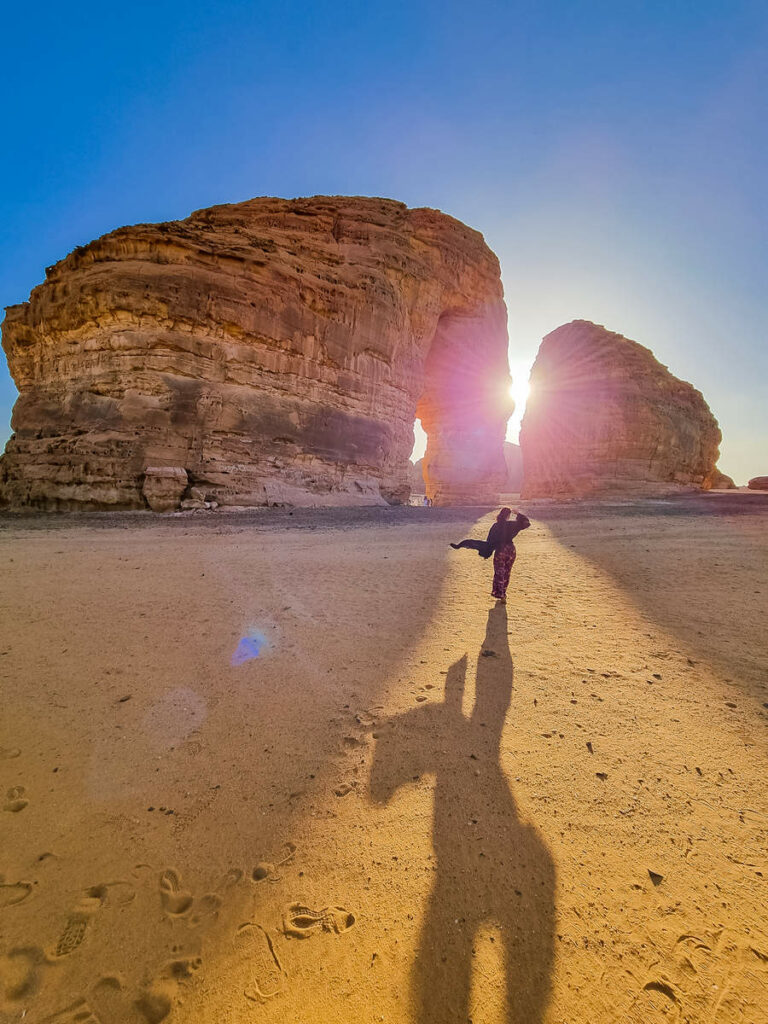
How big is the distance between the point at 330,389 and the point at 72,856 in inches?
593

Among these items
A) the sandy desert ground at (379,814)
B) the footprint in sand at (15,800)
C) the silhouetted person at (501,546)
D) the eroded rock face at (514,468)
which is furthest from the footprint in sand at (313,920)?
the eroded rock face at (514,468)

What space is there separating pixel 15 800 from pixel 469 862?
2.18 metres

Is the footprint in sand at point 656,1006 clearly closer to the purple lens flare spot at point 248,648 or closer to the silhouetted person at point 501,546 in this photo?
the purple lens flare spot at point 248,648

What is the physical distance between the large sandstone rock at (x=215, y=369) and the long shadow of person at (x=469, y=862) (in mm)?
10886

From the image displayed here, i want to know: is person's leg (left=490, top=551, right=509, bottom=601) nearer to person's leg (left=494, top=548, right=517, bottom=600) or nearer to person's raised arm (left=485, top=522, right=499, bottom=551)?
person's leg (left=494, top=548, right=517, bottom=600)

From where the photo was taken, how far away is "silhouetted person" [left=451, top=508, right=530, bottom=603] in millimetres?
4895

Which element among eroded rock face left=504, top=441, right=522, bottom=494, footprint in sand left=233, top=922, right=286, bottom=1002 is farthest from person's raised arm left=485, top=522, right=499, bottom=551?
eroded rock face left=504, top=441, right=522, bottom=494

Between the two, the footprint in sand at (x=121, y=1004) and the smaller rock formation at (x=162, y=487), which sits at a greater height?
the smaller rock formation at (x=162, y=487)

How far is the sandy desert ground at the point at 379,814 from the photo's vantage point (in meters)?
1.26

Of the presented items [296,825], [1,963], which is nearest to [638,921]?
[296,825]

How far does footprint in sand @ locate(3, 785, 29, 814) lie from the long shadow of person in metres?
1.70

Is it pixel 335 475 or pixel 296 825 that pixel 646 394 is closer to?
pixel 335 475

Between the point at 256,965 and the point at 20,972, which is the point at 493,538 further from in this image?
the point at 20,972

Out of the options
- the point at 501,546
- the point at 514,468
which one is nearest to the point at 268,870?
the point at 501,546
